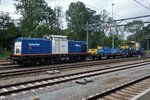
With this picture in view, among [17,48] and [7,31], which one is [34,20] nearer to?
[7,31]

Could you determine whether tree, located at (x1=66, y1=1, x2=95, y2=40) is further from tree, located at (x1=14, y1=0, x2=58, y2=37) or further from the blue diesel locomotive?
the blue diesel locomotive

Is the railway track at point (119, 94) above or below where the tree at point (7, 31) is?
below

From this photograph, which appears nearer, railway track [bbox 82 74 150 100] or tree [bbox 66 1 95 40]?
railway track [bbox 82 74 150 100]

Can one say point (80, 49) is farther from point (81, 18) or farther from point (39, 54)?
point (81, 18)

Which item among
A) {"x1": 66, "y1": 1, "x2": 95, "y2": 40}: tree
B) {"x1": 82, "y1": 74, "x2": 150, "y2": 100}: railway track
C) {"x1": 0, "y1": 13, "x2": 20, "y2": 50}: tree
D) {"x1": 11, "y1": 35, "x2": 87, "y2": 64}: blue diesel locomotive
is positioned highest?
{"x1": 66, "y1": 1, "x2": 95, "y2": 40}: tree

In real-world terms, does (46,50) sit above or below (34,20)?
below

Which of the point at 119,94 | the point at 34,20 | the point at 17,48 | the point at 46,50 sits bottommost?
the point at 119,94

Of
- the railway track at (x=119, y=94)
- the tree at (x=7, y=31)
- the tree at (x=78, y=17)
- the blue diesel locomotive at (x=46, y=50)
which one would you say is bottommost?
the railway track at (x=119, y=94)

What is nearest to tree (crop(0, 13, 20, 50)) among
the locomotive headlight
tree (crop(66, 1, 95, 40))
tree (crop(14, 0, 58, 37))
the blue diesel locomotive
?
tree (crop(14, 0, 58, 37))

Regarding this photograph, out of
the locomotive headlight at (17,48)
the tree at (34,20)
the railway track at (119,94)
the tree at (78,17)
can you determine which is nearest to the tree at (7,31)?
the tree at (34,20)

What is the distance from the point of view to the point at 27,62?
89.0 ft

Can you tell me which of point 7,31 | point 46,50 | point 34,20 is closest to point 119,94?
point 46,50

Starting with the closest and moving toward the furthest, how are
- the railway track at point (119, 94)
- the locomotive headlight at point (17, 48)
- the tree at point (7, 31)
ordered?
the railway track at point (119, 94) → the locomotive headlight at point (17, 48) → the tree at point (7, 31)

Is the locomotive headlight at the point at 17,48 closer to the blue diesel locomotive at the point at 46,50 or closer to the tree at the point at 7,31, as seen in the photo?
the blue diesel locomotive at the point at 46,50
